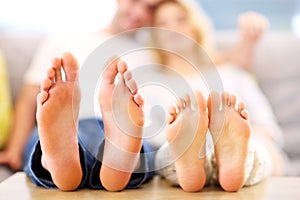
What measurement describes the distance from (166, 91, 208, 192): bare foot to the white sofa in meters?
0.78

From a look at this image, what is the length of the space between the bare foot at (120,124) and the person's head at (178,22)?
0.78 meters

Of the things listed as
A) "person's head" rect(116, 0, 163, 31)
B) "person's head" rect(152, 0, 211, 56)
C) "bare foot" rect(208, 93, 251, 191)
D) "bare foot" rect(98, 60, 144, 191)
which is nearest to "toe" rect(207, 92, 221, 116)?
"bare foot" rect(208, 93, 251, 191)

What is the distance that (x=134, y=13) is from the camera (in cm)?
185

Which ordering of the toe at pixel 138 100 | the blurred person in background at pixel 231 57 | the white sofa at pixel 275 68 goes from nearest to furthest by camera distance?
the toe at pixel 138 100 < the blurred person in background at pixel 231 57 < the white sofa at pixel 275 68

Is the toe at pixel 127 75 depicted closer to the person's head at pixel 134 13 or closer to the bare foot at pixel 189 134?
the bare foot at pixel 189 134

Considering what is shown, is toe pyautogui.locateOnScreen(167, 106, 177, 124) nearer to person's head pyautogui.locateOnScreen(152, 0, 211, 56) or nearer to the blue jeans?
the blue jeans

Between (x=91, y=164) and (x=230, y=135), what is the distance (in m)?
0.29

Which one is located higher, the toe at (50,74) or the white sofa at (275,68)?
the white sofa at (275,68)

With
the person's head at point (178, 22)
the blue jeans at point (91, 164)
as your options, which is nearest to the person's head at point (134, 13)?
the person's head at point (178, 22)

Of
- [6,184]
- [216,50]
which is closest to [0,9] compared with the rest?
[216,50]

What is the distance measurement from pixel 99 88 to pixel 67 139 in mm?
121

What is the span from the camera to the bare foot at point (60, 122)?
3.33 feet

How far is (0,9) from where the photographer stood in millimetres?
2316

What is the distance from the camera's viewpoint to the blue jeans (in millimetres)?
1087
